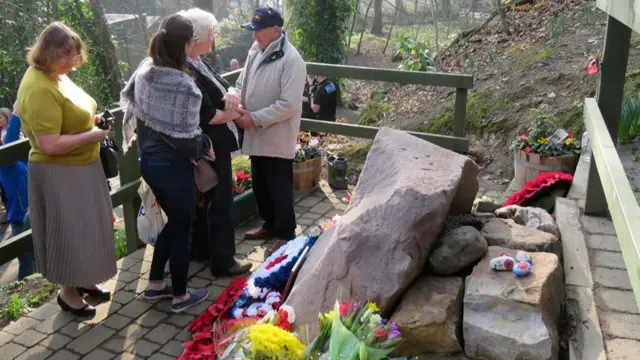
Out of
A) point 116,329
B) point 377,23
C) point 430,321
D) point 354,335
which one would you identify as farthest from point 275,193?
point 377,23

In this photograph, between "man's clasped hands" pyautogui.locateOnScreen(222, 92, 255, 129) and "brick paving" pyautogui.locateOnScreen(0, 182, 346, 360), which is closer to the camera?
"brick paving" pyautogui.locateOnScreen(0, 182, 346, 360)

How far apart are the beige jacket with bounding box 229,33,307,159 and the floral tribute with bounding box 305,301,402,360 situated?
70.4 inches

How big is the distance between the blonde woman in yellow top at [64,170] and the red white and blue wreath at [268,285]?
2.93ft

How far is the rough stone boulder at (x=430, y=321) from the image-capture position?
3189 mm

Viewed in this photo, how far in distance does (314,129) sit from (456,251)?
3234mm

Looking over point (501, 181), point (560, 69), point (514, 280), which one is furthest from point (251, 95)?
point (560, 69)

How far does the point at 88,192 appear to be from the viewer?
12.3ft

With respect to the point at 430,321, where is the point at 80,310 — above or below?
below

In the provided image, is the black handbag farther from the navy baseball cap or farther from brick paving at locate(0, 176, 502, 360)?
the navy baseball cap

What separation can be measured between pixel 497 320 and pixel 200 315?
184 cm

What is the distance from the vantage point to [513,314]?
10.4 feet

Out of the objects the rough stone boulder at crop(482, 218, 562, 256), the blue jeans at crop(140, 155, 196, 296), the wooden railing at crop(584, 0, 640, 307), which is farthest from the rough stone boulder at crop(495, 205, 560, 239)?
the blue jeans at crop(140, 155, 196, 296)

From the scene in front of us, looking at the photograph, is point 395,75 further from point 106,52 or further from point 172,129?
point 106,52

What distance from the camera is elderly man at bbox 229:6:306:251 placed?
450 centimetres
